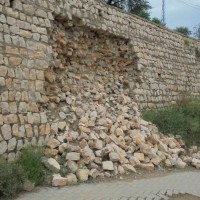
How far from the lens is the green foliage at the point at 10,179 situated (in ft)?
21.2

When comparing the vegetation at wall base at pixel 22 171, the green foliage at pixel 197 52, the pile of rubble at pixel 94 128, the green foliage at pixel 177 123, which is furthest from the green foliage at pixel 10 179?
the green foliage at pixel 197 52

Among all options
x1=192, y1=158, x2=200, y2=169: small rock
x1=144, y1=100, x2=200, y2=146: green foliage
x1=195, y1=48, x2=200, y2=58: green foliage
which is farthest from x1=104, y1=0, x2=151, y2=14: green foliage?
x1=192, y1=158, x2=200, y2=169: small rock

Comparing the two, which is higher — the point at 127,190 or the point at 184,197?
the point at 127,190

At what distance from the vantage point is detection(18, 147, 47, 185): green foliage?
7258 millimetres

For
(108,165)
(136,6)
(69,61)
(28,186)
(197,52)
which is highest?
(136,6)

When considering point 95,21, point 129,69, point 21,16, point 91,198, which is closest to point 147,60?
point 129,69

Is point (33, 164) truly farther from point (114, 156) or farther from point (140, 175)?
point (140, 175)

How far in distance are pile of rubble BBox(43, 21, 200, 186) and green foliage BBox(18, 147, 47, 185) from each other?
22 centimetres

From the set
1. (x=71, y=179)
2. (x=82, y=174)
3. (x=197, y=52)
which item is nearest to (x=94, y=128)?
(x=82, y=174)

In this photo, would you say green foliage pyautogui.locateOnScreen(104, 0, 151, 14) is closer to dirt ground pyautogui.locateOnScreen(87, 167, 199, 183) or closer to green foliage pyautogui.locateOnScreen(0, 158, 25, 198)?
dirt ground pyautogui.locateOnScreen(87, 167, 199, 183)

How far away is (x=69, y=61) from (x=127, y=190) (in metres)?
4.11

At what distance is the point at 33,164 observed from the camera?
24.6 feet

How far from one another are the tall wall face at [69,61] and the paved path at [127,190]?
1.30 m

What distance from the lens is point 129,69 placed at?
41.9 feet
